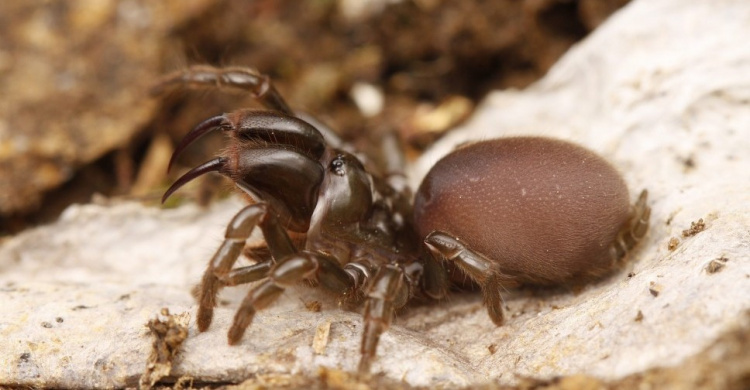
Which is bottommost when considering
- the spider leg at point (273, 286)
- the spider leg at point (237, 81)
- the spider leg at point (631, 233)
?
the spider leg at point (631, 233)

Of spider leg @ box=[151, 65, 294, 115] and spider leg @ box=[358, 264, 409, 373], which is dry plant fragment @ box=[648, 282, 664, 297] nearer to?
spider leg @ box=[358, 264, 409, 373]

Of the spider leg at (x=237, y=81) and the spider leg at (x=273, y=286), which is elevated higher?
the spider leg at (x=237, y=81)

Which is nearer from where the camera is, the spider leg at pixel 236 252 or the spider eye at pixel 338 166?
the spider leg at pixel 236 252

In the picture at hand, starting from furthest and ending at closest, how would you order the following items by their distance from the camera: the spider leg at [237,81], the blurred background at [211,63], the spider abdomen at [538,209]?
the blurred background at [211,63]
the spider leg at [237,81]
the spider abdomen at [538,209]

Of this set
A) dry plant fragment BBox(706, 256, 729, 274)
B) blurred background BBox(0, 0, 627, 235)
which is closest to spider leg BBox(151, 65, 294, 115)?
blurred background BBox(0, 0, 627, 235)

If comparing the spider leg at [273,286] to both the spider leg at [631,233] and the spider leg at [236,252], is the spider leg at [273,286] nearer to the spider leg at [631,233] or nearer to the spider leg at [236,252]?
the spider leg at [236,252]

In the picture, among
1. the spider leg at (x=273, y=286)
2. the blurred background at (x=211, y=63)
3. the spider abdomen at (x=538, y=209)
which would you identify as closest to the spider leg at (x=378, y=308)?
the spider leg at (x=273, y=286)

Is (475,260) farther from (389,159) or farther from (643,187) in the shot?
(389,159)
